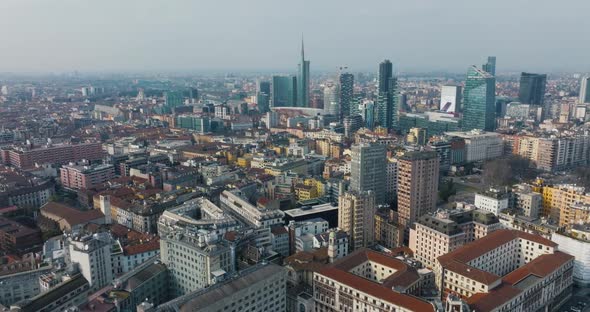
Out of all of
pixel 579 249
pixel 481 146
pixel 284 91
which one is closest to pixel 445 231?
pixel 579 249

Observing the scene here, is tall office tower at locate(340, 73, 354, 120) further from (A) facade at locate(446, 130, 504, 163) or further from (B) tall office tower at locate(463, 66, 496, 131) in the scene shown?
(A) facade at locate(446, 130, 504, 163)

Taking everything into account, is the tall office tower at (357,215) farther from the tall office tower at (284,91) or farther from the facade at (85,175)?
the tall office tower at (284,91)

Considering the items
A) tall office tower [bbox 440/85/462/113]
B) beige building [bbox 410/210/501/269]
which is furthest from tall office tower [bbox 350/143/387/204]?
tall office tower [bbox 440/85/462/113]

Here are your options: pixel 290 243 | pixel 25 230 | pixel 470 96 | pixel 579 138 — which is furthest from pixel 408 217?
pixel 470 96

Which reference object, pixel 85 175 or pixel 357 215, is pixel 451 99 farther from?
pixel 85 175

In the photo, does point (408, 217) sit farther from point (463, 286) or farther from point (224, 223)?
point (224, 223)

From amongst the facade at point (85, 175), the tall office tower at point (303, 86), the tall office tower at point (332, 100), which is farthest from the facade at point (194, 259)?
the tall office tower at point (303, 86)
